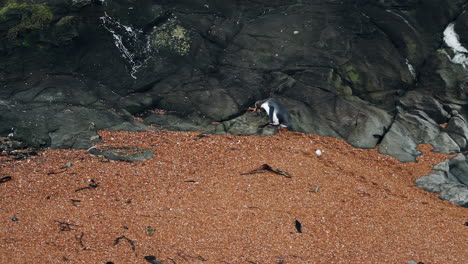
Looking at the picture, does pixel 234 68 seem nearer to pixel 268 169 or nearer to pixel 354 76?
pixel 354 76

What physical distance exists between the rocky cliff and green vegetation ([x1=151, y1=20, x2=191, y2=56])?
0.11 feet

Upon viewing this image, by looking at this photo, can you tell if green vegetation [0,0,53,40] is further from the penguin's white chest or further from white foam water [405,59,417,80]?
white foam water [405,59,417,80]

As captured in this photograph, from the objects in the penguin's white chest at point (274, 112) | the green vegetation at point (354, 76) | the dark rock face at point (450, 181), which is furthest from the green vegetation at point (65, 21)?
the dark rock face at point (450, 181)

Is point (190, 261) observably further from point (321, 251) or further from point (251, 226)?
point (321, 251)

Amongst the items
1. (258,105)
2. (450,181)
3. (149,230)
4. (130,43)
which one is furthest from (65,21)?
(450,181)

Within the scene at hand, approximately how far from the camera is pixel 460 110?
44.0 feet

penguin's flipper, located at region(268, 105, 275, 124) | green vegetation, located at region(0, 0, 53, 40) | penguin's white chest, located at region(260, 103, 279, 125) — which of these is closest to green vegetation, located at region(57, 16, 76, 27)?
green vegetation, located at region(0, 0, 53, 40)

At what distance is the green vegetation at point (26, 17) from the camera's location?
39.6ft

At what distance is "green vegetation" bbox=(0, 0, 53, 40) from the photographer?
39.6 feet

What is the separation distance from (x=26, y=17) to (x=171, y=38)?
161 inches

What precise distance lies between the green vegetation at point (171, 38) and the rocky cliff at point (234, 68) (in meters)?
0.03

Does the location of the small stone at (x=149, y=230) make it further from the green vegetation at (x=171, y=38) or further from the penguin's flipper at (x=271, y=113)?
the green vegetation at (x=171, y=38)

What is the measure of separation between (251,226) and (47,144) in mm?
5510

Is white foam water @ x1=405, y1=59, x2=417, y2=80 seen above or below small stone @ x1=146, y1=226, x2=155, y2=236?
below
